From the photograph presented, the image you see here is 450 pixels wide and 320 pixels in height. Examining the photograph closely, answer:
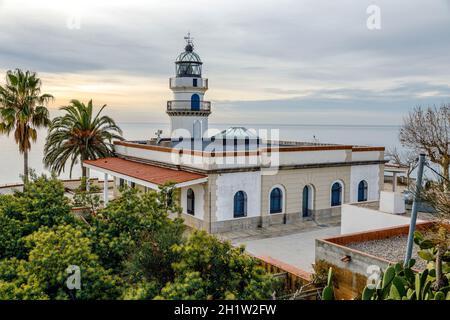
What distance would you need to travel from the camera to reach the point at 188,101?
33.5 m

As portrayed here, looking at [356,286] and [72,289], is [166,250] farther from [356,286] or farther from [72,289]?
[356,286]

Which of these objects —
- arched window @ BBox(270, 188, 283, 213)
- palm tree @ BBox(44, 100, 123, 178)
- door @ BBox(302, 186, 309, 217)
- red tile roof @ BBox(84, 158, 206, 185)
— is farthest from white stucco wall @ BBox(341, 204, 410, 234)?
palm tree @ BBox(44, 100, 123, 178)

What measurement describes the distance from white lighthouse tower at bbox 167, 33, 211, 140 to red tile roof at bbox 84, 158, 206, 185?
25.4 ft

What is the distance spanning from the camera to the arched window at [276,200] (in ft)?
70.0

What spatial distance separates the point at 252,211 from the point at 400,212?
6.64 m

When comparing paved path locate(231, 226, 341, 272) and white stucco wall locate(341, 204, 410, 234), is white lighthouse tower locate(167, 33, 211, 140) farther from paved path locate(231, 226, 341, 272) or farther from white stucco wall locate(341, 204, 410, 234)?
white stucco wall locate(341, 204, 410, 234)

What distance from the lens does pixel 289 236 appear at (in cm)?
1923

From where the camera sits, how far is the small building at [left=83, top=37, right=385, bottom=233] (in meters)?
19.8

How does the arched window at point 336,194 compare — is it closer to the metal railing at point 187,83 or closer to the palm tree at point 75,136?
the metal railing at point 187,83

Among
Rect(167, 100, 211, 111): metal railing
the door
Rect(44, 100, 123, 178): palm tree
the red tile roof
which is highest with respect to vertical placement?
Rect(167, 100, 211, 111): metal railing

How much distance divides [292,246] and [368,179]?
9.52 m

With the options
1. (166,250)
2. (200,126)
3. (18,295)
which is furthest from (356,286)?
(200,126)

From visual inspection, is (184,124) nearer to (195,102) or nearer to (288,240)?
(195,102)

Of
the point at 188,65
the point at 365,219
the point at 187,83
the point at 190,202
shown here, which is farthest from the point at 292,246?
the point at 188,65
